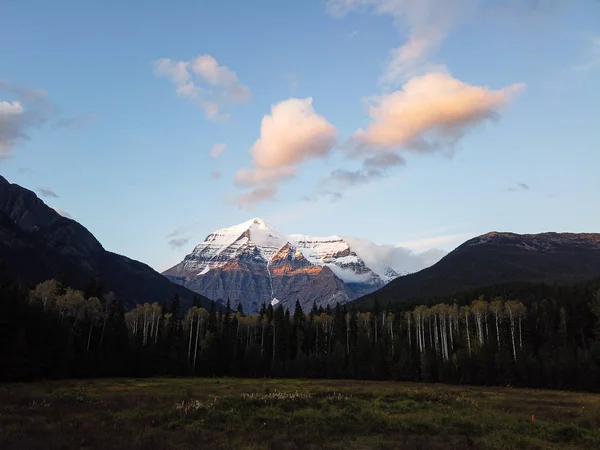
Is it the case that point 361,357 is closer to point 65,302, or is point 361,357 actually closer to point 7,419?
point 65,302

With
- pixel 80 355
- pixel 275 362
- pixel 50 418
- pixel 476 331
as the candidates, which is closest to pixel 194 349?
pixel 275 362

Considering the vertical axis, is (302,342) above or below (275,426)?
above

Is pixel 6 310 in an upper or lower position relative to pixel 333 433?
upper

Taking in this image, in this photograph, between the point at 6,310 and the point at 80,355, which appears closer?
the point at 6,310

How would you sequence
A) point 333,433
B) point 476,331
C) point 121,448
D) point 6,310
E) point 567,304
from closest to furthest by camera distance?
point 121,448
point 333,433
point 6,310
point 567,304
point 476,331

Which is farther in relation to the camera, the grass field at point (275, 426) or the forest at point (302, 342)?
the forest at point (302, 342)

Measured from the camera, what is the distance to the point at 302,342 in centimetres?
14362

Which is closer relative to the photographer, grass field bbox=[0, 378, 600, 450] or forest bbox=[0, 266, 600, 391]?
grass field bbox=[0, 378, 600, 450]

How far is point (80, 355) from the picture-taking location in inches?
3573

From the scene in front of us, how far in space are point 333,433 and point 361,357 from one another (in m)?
96.0

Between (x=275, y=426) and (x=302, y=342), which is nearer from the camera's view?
(x=275, y=426)

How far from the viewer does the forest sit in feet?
267

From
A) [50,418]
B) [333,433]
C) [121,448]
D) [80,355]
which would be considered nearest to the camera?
[121,448]

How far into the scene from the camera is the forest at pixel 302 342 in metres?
81.3
